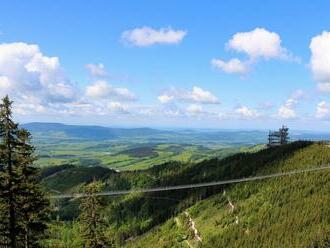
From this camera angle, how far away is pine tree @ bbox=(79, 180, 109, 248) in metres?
61.0

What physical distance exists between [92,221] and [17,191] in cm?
2085

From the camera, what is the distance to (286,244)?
136125mm

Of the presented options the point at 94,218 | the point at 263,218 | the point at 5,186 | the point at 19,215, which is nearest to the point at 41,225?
the point at 19,215

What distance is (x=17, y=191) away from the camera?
41750mm

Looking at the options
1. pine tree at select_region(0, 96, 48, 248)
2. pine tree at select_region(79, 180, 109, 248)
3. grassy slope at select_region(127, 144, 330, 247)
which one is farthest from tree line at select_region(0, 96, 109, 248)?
grassy slope at select_region(127, 144, 330, 247)

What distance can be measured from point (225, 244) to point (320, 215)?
31.5 metres

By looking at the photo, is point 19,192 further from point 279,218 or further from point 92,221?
point 279,218

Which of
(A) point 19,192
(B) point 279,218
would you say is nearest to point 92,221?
(A) point 19,192

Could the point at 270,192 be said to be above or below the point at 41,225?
below

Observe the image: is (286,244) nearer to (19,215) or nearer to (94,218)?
(94,218)

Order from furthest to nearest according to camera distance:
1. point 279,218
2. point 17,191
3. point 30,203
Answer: point 279,218 < point 30,203 < point 17,191

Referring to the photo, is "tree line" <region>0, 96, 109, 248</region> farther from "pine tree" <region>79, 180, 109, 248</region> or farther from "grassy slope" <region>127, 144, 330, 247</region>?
"grassy slope" <region>127, 144, 330, 247</region>

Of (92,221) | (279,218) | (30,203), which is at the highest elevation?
(30,203)

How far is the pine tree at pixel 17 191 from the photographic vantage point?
135 feet
